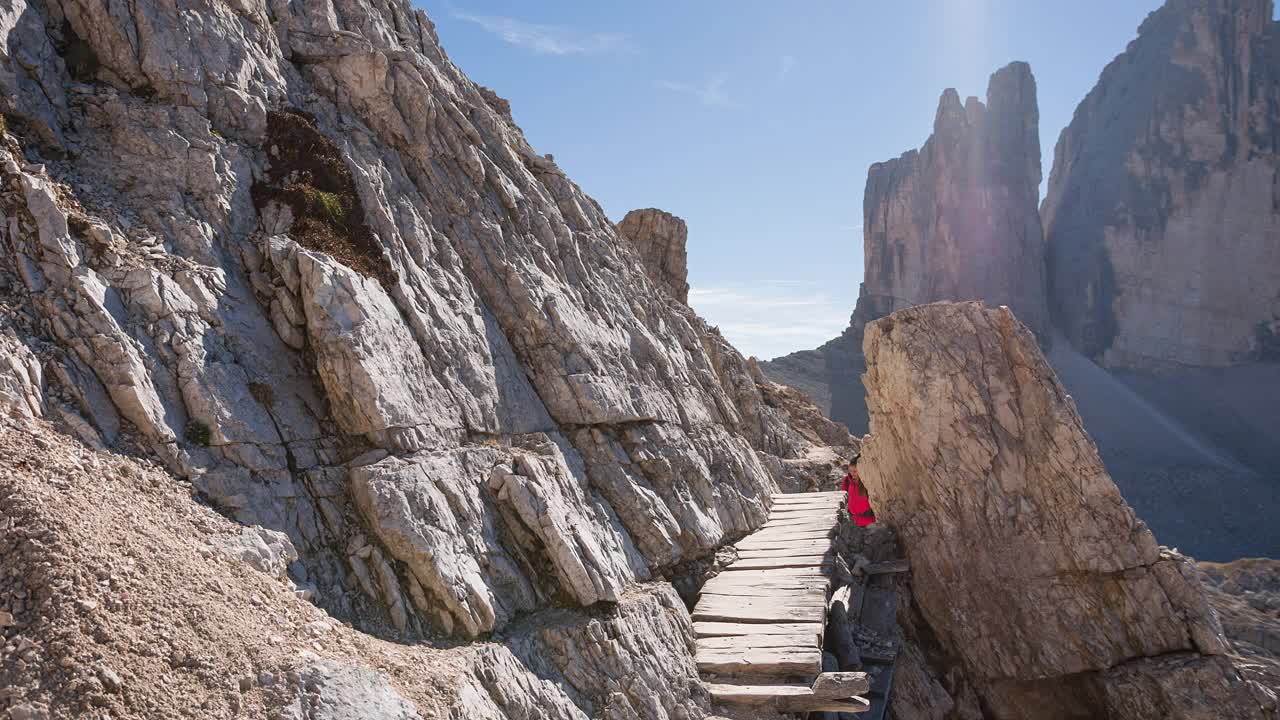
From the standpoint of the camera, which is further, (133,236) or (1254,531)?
(1254,531)

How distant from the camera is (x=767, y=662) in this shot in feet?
38.1

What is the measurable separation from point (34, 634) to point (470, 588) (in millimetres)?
4727

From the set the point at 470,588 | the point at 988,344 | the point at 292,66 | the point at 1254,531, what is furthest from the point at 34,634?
the point at 1254,531

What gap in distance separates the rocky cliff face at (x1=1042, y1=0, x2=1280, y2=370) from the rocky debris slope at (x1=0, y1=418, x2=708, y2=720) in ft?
388

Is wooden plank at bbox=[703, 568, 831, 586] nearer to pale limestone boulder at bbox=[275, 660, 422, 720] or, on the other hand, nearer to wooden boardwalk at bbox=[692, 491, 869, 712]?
wooden boardwalk at bbox=[692, 491, 869, 712]

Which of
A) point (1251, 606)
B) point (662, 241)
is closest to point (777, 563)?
point (662, 241)

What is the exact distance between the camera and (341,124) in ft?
50.5

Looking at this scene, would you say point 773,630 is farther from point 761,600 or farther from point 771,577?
point 771,577

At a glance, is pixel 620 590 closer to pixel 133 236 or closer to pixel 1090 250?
pixel 133 236

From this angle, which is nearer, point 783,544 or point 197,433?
point 197,433

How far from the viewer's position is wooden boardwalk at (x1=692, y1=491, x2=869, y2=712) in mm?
11273

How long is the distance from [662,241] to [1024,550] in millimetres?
23984

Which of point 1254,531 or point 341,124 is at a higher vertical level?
point 341,124

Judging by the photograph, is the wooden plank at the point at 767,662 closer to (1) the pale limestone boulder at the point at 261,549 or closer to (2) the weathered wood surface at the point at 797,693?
(2) the weathered wood surface at the point at 797,693
